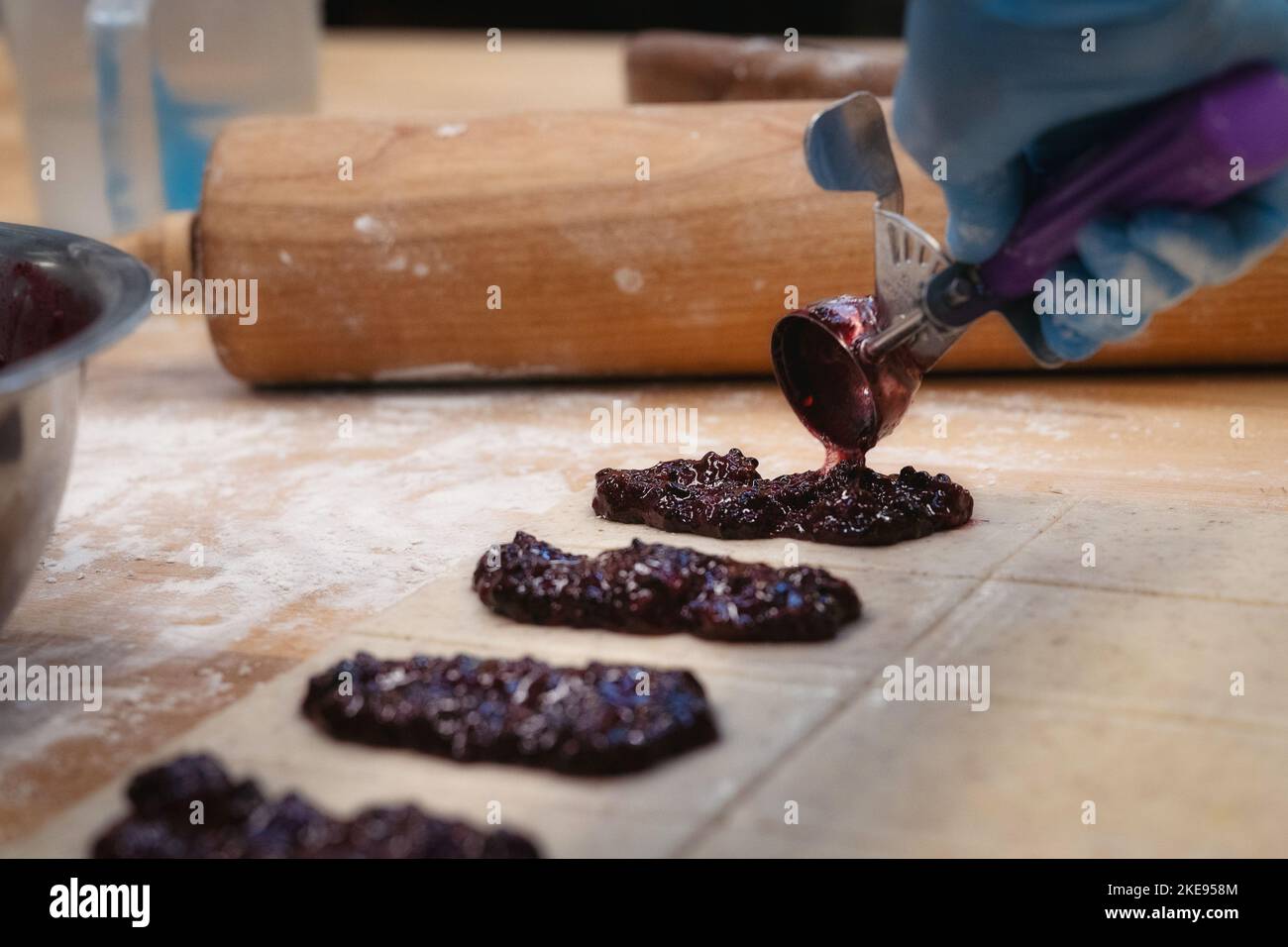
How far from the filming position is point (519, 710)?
5.80 feet

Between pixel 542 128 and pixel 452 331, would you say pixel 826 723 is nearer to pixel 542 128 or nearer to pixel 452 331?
pixel 452 331

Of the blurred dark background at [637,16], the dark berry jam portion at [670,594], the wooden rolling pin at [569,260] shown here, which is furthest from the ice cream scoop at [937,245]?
the blurred dark background at [637,16]

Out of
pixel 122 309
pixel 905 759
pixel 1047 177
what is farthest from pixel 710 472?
pixel 122 309

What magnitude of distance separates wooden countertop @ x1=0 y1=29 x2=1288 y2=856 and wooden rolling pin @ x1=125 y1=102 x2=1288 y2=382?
11 cm

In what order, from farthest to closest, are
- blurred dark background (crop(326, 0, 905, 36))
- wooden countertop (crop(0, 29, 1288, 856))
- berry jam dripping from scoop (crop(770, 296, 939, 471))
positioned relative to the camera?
1. blurred dark background (crop(326, 0, 905, 36))
2. berry jam dripping from scoop (crop(770, 296, 939, 471))
3. wooden countertop (crop(0, 29, 1288, 856))

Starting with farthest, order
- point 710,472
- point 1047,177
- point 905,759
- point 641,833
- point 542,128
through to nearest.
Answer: point 542,128 < point 710,472 < point 1047,177 < point 905,759 < point 641,833

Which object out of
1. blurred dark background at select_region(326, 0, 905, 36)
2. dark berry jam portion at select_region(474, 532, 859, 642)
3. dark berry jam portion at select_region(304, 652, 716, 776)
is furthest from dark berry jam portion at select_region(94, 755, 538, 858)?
blurred dark background at select_region(326, 0, 905, 36)

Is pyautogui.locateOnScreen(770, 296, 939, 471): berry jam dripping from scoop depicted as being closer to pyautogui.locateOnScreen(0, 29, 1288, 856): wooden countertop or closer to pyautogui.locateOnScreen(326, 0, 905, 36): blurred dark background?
pyautogui.locateOnScreen(0, 29, 1288, 856): wooden countertop

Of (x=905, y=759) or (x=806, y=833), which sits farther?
(x=905, y=759)

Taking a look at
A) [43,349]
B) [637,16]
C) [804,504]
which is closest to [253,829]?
[43,349]

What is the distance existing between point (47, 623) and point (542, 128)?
5.65 ft

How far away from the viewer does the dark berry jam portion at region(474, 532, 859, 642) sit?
6.63ft

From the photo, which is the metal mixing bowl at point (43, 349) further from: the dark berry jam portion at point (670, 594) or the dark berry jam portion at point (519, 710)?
the dark berry jam portion at point (670, 594)

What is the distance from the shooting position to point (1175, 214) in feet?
6.23
